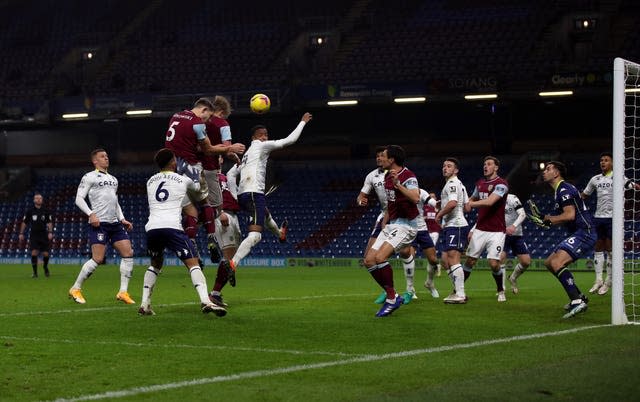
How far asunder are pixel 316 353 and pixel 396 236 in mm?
4180

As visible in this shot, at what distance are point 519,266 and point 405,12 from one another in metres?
28.3

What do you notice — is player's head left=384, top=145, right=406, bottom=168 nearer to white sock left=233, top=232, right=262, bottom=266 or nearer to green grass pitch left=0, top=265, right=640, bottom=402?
green grass pitch left=0, top=265, right=640, bottom=402

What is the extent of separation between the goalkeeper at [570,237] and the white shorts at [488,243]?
2746 mm

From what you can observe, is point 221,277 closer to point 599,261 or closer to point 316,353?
point 316,353

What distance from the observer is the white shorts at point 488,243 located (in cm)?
1645

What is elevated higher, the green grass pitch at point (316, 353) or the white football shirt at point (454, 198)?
the white football shirt at point (454, 198)

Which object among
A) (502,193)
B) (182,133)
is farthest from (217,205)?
(502,193)

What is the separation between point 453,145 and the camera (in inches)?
1726

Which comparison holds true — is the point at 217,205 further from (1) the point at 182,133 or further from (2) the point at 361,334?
(2) the point at 361,334

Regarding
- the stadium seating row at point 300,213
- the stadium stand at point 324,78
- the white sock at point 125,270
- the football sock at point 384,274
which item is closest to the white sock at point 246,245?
the football sock at point 384,274

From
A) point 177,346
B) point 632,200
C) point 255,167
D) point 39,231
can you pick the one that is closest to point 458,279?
point 255,167

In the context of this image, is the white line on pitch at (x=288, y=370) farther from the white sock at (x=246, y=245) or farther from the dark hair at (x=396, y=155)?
the white sock at (x=246, y=245)

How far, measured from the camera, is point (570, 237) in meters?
13.5

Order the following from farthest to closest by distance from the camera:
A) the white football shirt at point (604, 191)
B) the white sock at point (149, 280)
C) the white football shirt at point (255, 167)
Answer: the white football shirt at point (604, 191) < the white football shirt at point (255, 167) < the white sock at point (149, 280)
